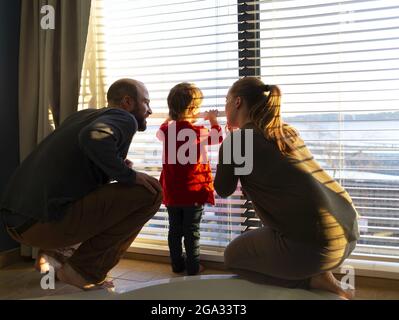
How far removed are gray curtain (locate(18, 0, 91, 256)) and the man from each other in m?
0.97

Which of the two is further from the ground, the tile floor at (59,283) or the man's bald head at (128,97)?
the man's bald head at (128,97)

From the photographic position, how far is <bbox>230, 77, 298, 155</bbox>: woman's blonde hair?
1538 millimetres

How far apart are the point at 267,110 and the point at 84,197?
800 millimetres

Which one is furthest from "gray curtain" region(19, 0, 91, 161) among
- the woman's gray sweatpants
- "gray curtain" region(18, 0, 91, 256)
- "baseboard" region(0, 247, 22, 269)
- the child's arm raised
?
the woman's gray sweatpants

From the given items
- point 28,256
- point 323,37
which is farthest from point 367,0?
point 28,256

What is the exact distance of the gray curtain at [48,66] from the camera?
103 inches

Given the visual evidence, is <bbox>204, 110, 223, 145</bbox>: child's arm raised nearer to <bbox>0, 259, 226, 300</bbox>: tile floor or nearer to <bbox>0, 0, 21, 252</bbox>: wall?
<bbox>0, 259, 226, 300</bbox>: tile floor

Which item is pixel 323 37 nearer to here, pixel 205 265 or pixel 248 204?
pixel 248 204

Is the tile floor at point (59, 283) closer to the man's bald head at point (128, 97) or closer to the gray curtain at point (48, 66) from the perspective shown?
the gray curtain at point (48, 66)

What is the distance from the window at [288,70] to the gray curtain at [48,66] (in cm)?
10

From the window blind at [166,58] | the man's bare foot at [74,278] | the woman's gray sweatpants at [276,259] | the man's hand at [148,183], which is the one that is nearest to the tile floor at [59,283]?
the window blind at [166,58]

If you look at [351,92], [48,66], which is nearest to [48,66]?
[48,66]

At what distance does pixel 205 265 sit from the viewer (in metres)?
2.46

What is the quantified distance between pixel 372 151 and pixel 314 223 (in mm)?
916
